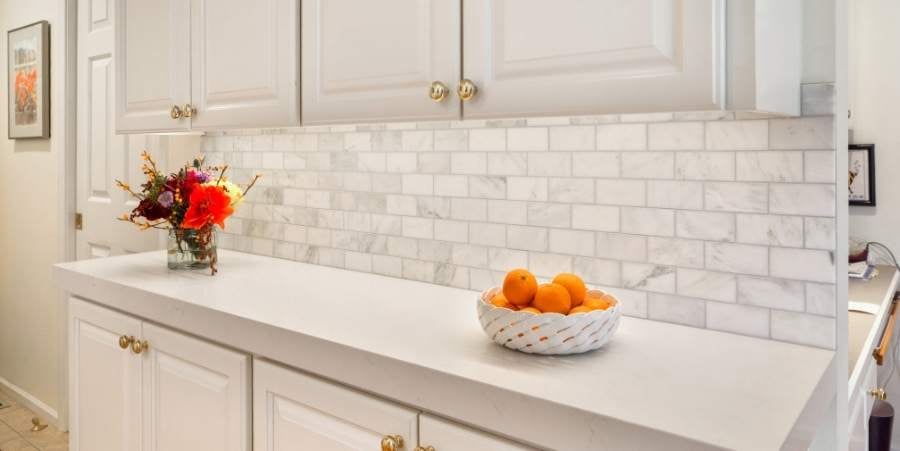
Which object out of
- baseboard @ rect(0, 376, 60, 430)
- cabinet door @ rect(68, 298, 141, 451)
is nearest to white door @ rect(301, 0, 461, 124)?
cabinet door @ rect(68, 298, 141, 451)

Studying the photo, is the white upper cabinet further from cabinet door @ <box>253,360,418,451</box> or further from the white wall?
the white wall

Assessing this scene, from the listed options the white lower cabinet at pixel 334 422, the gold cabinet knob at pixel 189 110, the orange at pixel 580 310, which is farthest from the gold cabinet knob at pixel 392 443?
the gold cabinet knob at pixel 189 110

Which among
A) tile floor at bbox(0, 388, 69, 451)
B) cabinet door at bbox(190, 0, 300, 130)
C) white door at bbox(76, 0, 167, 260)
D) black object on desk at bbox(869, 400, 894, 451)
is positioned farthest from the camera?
tile floor at bbox(0, 388, 69, 451)

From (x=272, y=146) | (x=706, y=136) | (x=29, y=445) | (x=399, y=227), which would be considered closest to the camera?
(x=706, y=136)

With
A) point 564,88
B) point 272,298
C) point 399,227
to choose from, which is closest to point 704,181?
point 564,88

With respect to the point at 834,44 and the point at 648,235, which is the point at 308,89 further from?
the point at 834,44

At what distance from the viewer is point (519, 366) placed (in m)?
1.03

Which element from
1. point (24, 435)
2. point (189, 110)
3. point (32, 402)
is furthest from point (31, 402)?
point (189, 110)

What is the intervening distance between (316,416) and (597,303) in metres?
0.59

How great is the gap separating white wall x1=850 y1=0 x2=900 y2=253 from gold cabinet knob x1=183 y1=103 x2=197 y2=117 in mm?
2855

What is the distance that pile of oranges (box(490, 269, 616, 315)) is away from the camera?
109 centimetres

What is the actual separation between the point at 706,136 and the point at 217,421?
1266 millimetres

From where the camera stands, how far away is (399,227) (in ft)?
6.02

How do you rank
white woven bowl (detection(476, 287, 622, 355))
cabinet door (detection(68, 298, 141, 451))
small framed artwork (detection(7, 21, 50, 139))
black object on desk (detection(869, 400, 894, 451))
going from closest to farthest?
white woven bowl (detection(476, 287, 622, 355))
cabinet door (detection(68, 298, 141, 451))
black object on desk (detection(869, 400, 894, 451))
small framed artwork (detection(7, 21, 50, 139))
